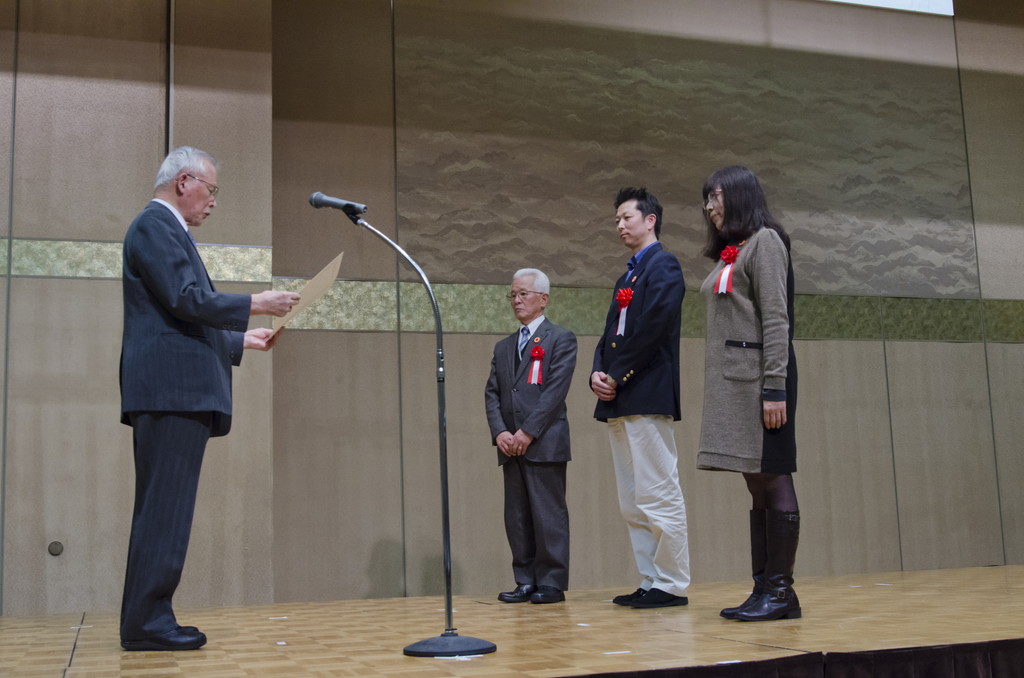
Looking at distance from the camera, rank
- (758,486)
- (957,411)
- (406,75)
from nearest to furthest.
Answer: (758,486), (406,75), (957,411)

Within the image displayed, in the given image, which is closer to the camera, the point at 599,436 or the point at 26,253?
the point at 26,253

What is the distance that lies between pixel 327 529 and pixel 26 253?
194 cm

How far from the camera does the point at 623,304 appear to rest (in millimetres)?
3904

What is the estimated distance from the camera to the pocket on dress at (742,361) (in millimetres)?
3109

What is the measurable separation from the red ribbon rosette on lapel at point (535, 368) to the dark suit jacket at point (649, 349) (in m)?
0.55

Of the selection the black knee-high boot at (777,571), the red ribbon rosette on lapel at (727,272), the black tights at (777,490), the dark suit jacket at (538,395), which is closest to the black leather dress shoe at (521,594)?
the dark suit jacket at (538,395)

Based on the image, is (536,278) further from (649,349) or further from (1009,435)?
(1009,435)

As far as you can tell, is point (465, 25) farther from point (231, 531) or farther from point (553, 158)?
point (231, 531)

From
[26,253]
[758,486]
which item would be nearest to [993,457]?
[758,486]

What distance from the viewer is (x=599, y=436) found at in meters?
5.80

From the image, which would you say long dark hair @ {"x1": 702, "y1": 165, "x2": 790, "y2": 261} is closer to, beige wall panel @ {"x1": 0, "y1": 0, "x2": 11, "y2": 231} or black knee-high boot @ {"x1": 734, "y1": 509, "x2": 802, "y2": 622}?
black knee-high boot @ {"x1": 734, "y1": 509, "x2": 802, "y2": 622}

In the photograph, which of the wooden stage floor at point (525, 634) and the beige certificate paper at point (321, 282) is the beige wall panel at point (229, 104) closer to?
the wooden stage floor at point (525, 634)

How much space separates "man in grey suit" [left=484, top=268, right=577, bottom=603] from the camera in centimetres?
424

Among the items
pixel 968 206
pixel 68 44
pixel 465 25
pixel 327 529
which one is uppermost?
pixel 465 25
